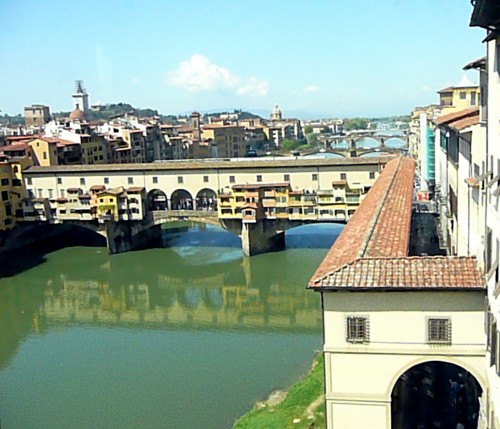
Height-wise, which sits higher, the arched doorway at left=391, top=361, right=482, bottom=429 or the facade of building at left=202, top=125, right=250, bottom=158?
the facade of building at left=202, top=125, right=250, bottom=158

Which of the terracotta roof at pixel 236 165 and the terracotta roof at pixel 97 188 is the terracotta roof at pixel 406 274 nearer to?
the terracotta roof at pixel 236 165

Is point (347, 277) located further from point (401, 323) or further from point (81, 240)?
point (81, 240)

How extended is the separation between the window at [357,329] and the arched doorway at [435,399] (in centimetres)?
88

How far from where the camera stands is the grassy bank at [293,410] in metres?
7.38

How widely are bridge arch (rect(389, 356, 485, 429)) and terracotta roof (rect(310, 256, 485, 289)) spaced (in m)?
1.09

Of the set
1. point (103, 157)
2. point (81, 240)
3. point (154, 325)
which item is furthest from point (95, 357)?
point (103, 157)

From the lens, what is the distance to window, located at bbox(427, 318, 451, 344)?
5.67 meters

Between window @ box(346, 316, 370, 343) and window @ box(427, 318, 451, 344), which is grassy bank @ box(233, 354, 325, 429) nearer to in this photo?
window @ box(346, 316, 370, 343)

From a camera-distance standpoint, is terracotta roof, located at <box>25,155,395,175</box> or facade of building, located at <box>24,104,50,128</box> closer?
terracotta roof, located at <box>25,155,395,175</box>

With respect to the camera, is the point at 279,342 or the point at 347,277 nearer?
the point at 347,277

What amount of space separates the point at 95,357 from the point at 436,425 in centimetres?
623

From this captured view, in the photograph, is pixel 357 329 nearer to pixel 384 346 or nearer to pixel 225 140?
pixel 384 346

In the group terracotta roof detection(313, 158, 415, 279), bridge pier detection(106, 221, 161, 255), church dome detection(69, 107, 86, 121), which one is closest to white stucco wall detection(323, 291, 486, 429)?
terracotta roof detection(313, 158, 415, 279)

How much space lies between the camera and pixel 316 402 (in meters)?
7.83
